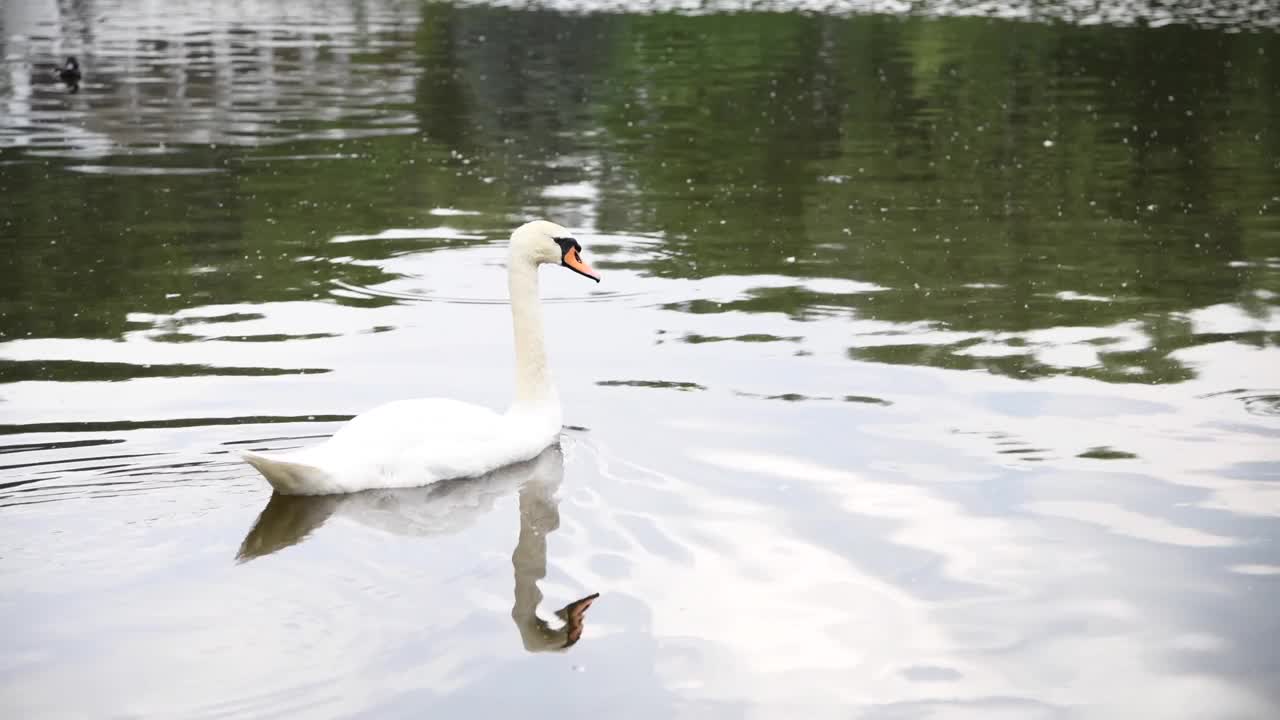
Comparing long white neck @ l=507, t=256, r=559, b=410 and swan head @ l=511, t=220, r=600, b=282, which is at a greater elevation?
swan head @ l=511, t=220, r=600, b=282

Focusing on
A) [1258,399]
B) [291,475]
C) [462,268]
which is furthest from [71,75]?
[1258,399]

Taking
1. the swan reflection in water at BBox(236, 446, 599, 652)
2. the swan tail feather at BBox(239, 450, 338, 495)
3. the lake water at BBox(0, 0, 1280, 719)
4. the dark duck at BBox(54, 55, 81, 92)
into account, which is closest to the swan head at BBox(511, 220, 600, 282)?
the lake water at BBox(0, 0, 1280, 719)

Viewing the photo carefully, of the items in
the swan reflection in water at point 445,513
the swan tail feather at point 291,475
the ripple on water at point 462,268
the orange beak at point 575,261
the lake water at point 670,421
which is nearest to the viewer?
the lake water at point 670,421

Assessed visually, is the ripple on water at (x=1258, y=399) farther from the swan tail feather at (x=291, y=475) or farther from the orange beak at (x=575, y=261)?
the swan tail feather at (x=291, y=475)

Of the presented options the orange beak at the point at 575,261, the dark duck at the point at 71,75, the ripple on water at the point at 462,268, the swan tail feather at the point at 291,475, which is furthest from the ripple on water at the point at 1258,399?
the dark duck at the point at 71,75

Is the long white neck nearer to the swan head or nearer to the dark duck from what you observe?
the swan head

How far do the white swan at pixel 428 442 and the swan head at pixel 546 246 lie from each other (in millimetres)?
434

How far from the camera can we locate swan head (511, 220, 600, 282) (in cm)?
1052

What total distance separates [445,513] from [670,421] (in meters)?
2.23

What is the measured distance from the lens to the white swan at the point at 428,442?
8.91 meters

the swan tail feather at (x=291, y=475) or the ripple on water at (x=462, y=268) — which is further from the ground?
the swan tail feather at (x=291, y=475)

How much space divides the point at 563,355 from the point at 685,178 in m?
9.84

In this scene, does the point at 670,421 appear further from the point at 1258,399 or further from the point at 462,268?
the point at 462,268

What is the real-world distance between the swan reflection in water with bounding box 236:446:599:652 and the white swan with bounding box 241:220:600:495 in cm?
7
